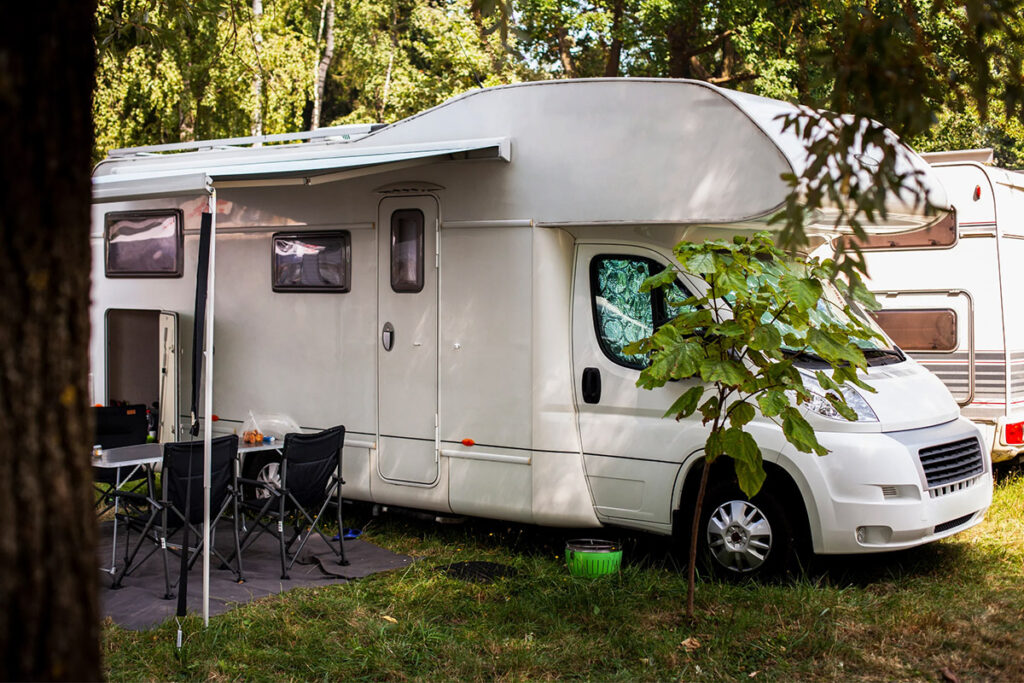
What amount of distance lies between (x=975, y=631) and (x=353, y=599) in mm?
3251

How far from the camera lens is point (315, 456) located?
A: 665 centimetres

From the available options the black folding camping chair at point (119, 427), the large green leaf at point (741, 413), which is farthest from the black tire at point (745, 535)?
the black folding camping chair at point (119, 427)

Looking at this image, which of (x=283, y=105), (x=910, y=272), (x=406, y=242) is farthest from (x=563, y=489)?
(x=283, y=105)

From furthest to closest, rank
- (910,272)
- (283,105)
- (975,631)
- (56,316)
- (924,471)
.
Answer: (283,105) → (910,272) → (924,471) → (975,631) → (56,316)

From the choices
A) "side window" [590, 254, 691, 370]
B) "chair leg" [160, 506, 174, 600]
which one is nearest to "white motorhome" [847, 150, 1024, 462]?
"side window" [590, 254, 691, 370]

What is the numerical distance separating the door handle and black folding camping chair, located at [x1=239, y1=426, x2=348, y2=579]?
5.33ft

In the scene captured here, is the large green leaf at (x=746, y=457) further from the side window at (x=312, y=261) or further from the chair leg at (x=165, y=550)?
the side window at (x=312, y=261)

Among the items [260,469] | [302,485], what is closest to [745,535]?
[302,485]

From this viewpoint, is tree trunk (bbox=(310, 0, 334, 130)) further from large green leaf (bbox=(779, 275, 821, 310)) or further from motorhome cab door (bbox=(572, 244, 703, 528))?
large green leaf (bbox=(779, 275, 821, 310))

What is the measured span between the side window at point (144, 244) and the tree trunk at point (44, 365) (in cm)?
667

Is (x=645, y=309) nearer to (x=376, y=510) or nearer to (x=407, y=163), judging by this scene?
(x=407, y=163)

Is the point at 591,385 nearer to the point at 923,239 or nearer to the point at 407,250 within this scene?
the point at 407,250

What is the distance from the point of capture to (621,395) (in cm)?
644

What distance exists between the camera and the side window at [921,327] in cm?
811
